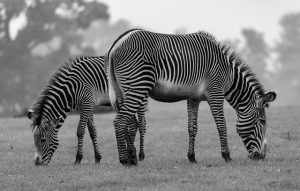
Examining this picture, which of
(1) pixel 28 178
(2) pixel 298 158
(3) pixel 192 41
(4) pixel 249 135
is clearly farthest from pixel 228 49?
(1) pixel 28 178

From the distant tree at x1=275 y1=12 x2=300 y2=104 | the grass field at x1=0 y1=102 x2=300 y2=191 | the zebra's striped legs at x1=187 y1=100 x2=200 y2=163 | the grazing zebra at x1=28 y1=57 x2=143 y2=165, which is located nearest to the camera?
the grass field at x1=0 y1=102 x2=300 y2=191

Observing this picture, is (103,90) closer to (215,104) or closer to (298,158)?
(215,104)

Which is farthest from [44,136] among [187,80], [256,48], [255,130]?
[256,48]

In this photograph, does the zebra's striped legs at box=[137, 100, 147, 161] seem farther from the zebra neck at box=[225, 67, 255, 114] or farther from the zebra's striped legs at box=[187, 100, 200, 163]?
the zebra neck at box=[225, 67, 255, 114]

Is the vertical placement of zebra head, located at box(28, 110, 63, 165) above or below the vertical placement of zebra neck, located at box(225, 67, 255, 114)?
below

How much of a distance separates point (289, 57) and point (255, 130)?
107833mm

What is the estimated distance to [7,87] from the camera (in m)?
62.6

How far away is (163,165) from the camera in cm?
1527

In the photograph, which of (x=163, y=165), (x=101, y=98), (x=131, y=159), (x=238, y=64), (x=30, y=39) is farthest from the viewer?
(x=30, y=39)

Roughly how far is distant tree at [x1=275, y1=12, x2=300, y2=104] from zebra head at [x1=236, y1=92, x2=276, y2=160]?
317ft

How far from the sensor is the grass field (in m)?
12.6

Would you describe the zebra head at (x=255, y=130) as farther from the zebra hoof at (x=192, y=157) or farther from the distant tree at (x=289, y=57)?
the distant tree at (x=289, y=57)

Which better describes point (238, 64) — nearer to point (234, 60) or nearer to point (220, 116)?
point (234, 60)

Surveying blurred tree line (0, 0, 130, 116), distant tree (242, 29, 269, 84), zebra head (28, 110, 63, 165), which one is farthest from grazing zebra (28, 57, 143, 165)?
distant tree (242, 29, 269, 84)
